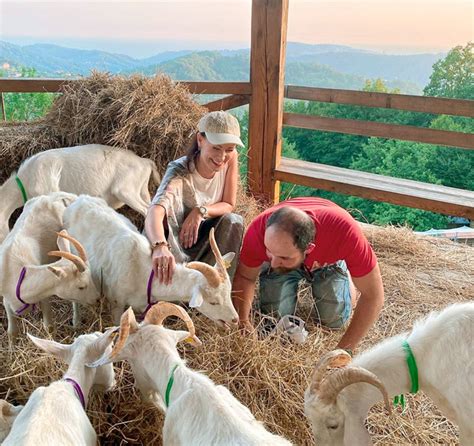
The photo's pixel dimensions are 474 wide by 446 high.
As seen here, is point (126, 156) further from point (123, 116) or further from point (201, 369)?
point (201, 369)

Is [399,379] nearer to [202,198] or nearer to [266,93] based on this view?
[202,198]

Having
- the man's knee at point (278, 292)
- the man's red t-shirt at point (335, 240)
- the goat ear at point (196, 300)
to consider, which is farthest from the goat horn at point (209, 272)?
the man's knee at point (278, 292)

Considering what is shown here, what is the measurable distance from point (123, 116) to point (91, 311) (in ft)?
7.32

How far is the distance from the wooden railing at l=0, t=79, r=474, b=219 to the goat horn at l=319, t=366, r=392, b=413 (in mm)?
3504

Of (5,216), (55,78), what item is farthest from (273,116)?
(5,216)

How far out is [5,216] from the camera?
473 cm

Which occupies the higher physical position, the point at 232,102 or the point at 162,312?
the point at 232,102

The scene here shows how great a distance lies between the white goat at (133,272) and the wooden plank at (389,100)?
327 centimetres

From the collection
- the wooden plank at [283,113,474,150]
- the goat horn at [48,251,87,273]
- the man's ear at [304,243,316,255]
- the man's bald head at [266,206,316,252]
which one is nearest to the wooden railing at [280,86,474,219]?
the wooden plank at [283,113,474,150]

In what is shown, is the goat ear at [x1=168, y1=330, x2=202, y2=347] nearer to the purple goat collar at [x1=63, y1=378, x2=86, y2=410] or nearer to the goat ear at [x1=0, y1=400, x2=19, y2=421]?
the purple goat collar at [x1=63, y1=378, x2=86, y2=410]

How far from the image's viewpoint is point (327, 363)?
7.74ft

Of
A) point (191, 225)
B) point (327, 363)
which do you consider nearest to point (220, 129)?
point (191, 225)

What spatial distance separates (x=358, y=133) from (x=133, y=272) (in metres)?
3.64

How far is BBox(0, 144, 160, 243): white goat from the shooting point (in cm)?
477
